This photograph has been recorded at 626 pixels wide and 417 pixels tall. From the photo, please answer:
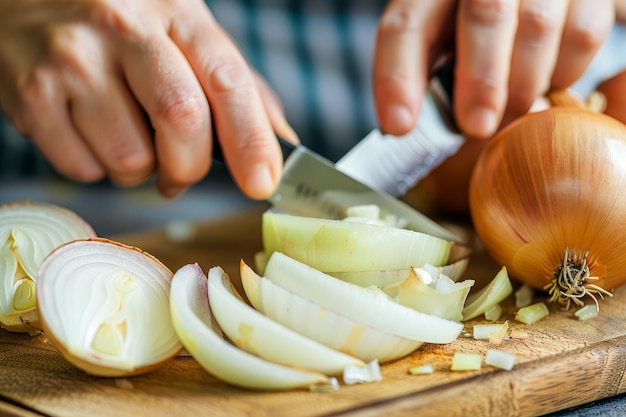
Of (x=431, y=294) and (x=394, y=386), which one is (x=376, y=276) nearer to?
(x=431, y=294)

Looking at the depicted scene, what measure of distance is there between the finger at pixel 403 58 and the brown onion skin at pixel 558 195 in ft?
0.91

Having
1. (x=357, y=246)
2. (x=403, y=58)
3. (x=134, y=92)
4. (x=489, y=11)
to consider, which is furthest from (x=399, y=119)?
(x=134, y=92)

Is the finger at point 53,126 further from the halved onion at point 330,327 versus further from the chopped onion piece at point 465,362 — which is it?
the chopped onion piece at point 465,362

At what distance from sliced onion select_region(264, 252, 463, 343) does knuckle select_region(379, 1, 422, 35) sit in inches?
27.2

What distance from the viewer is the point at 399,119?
139 cm

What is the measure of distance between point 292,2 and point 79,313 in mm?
1518

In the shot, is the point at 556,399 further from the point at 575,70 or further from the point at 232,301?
the point at 575,70

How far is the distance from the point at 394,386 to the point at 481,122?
2.37 feet

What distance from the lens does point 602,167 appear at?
104cm

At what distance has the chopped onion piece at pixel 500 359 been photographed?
879 millimetres

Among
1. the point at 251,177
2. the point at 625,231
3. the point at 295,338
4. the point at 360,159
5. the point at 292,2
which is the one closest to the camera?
the point at 295,338

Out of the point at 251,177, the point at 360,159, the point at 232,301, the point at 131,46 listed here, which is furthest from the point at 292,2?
the point at 232,301

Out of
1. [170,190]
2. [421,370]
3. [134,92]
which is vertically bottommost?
[170,190]

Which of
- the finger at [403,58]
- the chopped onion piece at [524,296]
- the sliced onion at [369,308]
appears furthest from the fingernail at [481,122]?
the sliced onion at [369,308]
